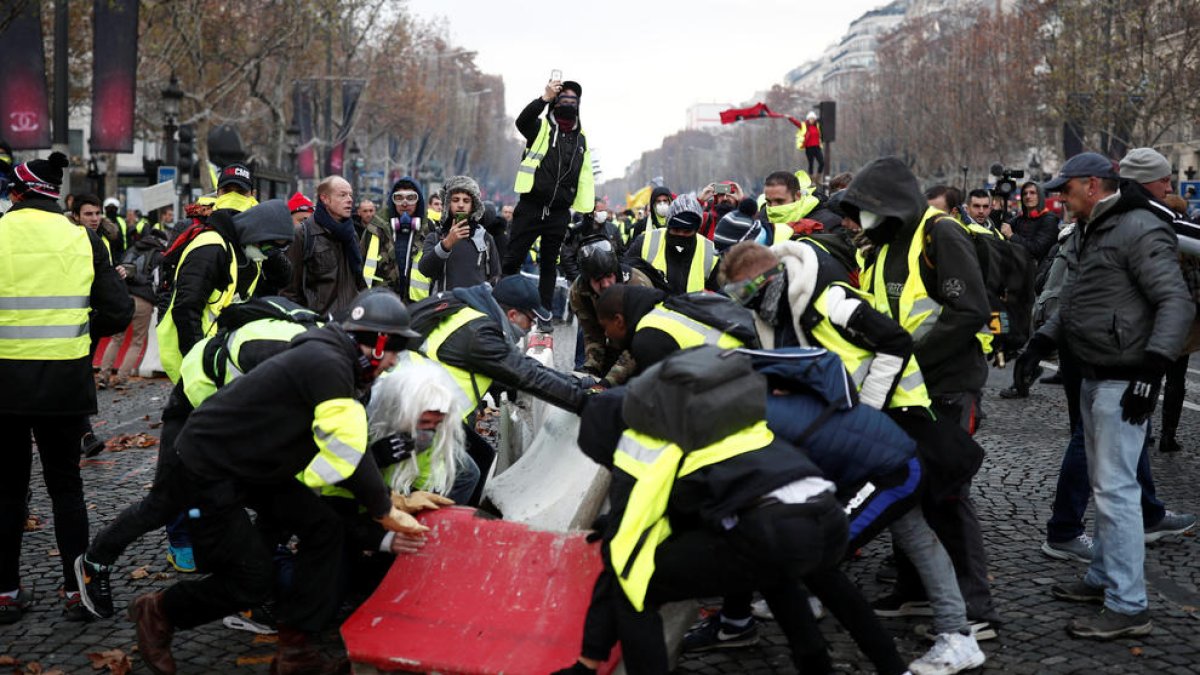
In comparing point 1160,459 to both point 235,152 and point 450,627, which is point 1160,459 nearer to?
point 450,627

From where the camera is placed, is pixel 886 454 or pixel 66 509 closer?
pixel 886 454

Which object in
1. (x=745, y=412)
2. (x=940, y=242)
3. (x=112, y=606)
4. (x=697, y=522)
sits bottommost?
(x=112, y=606)

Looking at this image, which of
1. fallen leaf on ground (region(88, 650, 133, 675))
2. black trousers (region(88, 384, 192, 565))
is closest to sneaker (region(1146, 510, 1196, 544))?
black trousers (region(88, 384, 192, 565))

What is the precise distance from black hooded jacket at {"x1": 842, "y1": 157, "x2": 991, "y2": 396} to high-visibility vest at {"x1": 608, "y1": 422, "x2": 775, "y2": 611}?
1.36 m

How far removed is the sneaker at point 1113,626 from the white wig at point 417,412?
266 centimetres

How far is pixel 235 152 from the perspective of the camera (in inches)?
782

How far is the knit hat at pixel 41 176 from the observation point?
215 inches

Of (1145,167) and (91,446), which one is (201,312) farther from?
(1145,167)

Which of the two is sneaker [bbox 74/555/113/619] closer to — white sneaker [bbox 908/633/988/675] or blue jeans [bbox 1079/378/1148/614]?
white sneaker [bbox 908/633/988/675]

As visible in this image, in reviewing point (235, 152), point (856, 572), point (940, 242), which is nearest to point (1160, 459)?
point (856, 572)

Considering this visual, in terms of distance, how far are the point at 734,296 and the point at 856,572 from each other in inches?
74.7

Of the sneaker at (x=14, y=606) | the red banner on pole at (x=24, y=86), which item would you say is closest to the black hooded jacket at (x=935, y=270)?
the sneaker at (x=14, y=606)

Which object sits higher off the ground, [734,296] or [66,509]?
[734,296]

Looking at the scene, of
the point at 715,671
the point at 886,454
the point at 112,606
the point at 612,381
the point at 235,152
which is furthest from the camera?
the point at 235,152
